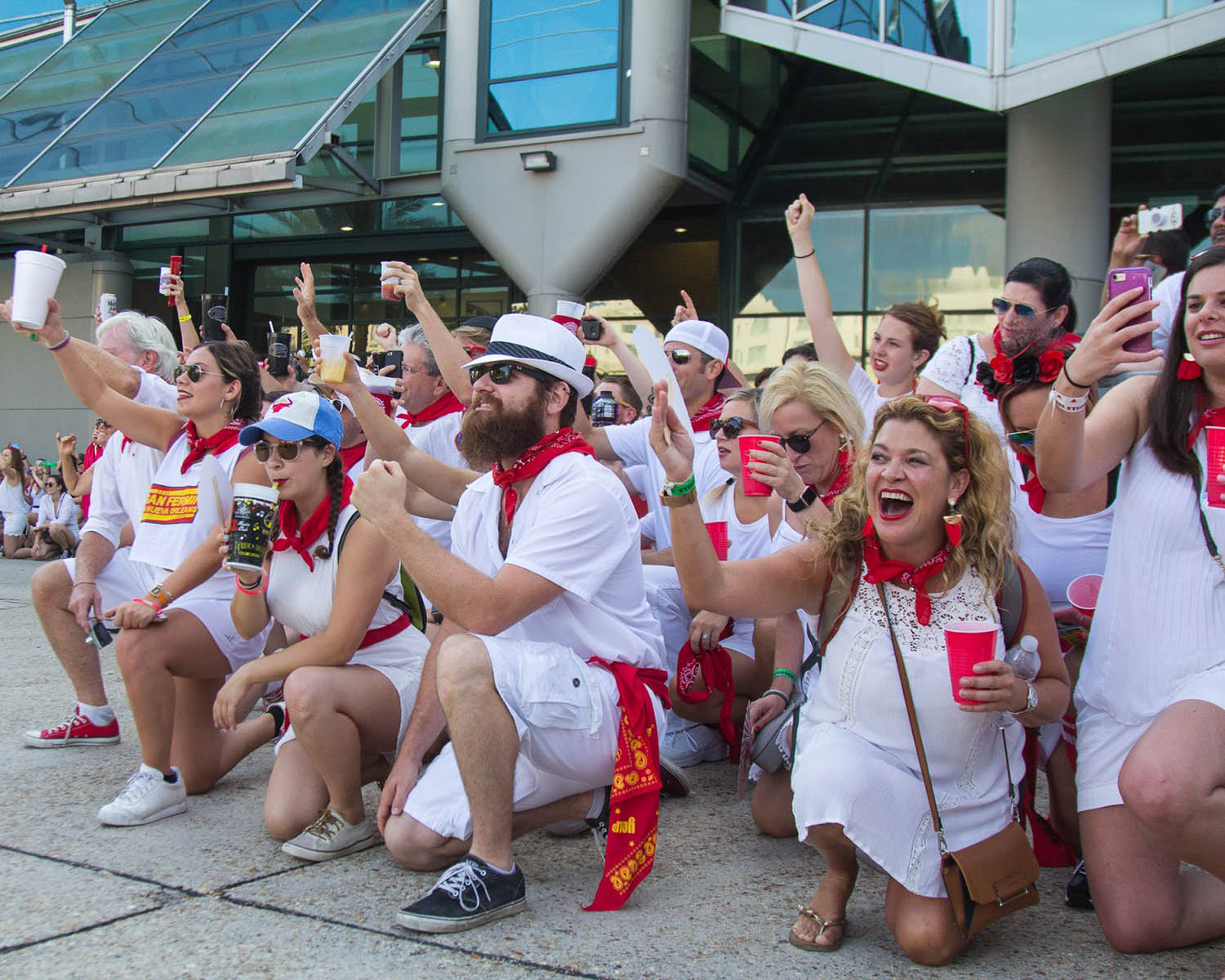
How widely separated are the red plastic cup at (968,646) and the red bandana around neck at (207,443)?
10.3ft

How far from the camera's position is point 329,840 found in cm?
350

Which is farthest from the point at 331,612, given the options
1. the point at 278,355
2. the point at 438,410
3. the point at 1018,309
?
the point at 278,355

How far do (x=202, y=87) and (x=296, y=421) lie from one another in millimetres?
13419

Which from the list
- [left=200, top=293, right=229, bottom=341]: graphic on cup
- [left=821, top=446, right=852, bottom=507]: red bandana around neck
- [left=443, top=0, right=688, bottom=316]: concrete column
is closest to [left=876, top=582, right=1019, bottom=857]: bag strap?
[left=821, top=446, right=852, bottom=507]: red bandana around neck

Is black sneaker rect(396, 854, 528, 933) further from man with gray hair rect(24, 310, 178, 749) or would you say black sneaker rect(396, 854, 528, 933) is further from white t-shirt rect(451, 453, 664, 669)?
man with gray hair rect(24, 310, 178, 749)

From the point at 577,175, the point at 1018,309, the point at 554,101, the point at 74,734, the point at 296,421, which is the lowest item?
the point at 74,734

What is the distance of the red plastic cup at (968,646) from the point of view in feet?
8.53

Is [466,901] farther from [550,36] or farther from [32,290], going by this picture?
[550,36]

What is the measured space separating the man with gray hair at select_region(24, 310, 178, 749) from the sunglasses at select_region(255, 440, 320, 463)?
129cm

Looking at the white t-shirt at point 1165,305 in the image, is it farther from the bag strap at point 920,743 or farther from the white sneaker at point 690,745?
the white sneaker at point 690,745

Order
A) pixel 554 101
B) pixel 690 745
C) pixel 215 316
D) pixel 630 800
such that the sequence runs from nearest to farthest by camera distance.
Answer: pixel 630 800 < pixel 690 745 < pixel 215 316 < pixel 554 101

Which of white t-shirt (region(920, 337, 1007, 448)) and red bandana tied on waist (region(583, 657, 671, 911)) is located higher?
white t-shirt (region(920, 337, 1007, 448))

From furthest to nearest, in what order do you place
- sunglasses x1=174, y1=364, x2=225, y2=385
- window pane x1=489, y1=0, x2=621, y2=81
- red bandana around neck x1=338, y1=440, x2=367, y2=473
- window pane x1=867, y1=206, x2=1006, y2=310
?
window pane x1=867, y1=206, x2=1006, y2=310, window pane x1=489, y1=0, x2=621, y2=81, red bandana around neck x1=338, y1=440, x2=367, y2=473, sunglasses x1=174, y1=364, x2=225, y2=385

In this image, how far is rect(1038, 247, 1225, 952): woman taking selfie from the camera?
106 inches
